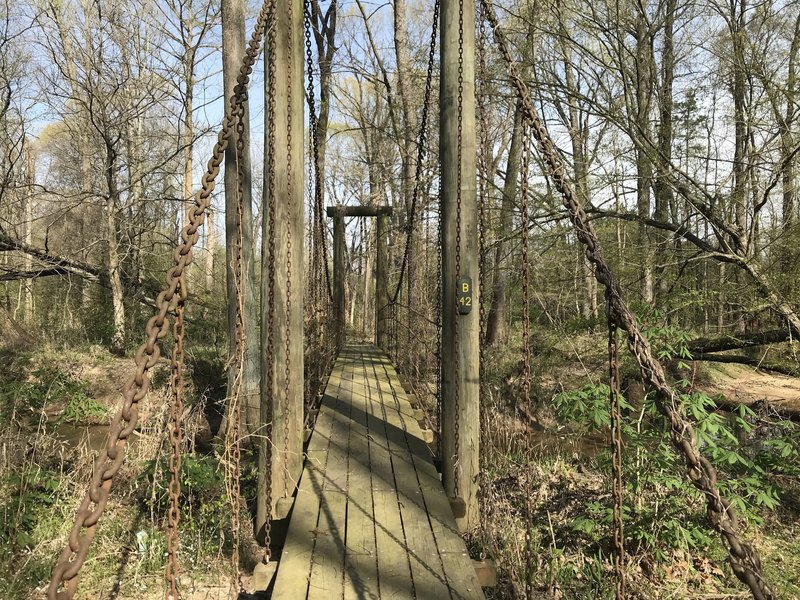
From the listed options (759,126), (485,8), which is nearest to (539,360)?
(759,126)

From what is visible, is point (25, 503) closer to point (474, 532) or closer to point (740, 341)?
point (474, 532)

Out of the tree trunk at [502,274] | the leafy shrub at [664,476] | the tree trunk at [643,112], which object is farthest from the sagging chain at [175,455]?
the tree trunk at [502,274]

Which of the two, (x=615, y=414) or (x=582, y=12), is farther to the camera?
(x=582, y=12)

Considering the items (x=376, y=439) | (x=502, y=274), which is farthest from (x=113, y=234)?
(x=376, y=439)

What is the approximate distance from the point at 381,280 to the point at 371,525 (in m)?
7.00

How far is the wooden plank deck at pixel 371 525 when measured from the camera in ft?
6.31

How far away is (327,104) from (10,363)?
7884 mm

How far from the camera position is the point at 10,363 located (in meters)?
8.70

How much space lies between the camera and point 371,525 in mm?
2373

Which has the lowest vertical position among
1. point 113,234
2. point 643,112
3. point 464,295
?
point 464,295

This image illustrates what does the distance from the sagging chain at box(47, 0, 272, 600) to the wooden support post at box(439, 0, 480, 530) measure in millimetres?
1261

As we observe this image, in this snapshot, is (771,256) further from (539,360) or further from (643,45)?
(539,360)

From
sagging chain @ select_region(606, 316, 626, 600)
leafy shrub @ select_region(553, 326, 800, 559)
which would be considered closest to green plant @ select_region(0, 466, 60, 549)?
sagging chain @ select_region(606, 316, 626, 600)

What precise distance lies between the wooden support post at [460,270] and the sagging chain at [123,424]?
1.26 meters
